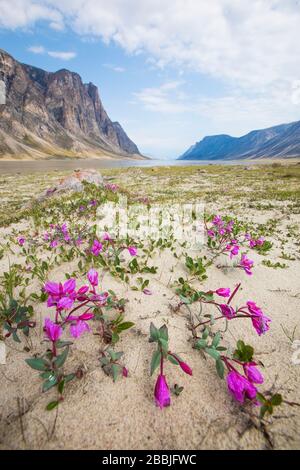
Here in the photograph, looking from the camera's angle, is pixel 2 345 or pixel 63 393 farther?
pixel 2 345

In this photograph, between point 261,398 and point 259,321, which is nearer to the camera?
point 261,398

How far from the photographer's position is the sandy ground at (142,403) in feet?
4.64

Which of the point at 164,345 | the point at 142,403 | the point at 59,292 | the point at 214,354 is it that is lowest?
the point at 142,403

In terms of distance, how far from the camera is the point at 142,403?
1.64 m

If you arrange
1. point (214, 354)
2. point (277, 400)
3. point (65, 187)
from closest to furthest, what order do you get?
point (277, 400) → point (214, 354) → point (65, 187)

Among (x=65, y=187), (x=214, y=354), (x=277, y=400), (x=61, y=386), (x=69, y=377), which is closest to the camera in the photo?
(x=277, y=400)

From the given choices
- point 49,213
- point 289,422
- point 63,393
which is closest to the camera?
point 289,422

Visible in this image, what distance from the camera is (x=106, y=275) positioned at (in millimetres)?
3457

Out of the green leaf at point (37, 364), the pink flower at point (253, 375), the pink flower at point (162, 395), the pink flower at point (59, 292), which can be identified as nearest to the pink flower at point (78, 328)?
the pink flower at point (59, 292)

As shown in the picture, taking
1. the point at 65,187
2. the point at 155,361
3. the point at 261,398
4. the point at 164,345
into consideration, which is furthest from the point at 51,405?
the point at 65,187

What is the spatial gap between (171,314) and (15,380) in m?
1.54

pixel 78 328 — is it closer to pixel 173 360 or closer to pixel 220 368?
pixel 173 360
